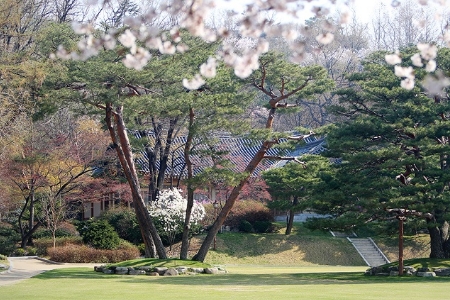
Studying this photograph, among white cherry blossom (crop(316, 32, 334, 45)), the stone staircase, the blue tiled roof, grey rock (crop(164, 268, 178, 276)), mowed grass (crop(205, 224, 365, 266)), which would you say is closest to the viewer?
white cherry blossom (crop(316, 32, 334, 45))

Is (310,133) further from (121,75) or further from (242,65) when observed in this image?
(242,65)

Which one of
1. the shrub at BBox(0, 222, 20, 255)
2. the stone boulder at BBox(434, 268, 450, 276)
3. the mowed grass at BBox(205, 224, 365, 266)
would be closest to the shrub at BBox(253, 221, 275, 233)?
the mowed grass at BBox(205, 224, 365, 266)

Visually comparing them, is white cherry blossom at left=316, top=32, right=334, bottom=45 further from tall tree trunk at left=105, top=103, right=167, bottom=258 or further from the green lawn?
tall tree trunk at left=105, top=103, right=167, bottom=258

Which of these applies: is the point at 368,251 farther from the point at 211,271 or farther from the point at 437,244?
the point at 211,271

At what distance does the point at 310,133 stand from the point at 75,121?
431 inches

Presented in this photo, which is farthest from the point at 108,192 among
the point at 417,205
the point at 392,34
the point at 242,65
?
the point at 392,34

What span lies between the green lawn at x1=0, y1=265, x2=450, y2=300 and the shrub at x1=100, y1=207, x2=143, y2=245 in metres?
8.60

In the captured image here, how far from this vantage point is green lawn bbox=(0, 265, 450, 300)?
10.9m

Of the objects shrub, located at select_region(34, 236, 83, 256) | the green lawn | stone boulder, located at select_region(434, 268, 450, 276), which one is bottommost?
the green lawn

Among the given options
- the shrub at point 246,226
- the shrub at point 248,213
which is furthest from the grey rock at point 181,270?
the shrub at point 248,213

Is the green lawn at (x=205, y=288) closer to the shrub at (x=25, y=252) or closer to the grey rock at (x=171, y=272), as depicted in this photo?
the grey rock at (x=171, y=272)

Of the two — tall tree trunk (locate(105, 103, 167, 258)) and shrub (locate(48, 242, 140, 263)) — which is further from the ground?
tall tree trunk (locate(105, 103, 167, 258))

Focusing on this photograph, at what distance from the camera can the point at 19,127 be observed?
16.9m

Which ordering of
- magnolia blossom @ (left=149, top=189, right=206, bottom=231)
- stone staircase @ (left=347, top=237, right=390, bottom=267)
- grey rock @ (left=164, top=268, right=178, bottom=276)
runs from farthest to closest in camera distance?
stone staircase @ (left=347, top=237, right=390, bottom=267) < magnolia blossom @ (left=149, top=189, right=206, bottom=231) < grey rock @ (left=164, top=268, right=178, bottom=276)
